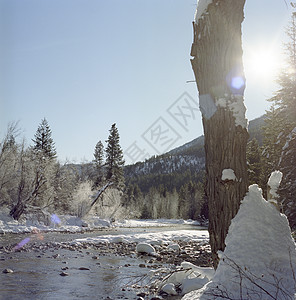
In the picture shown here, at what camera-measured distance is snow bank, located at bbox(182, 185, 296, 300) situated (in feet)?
8.63

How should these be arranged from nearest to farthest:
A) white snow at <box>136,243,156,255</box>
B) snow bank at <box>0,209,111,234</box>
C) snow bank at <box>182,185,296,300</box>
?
snow bank at <box>182,185,296,300</box> → white snow at <box>136,243,156,255</box> → snow bank at <box>0,209,111,234</box>

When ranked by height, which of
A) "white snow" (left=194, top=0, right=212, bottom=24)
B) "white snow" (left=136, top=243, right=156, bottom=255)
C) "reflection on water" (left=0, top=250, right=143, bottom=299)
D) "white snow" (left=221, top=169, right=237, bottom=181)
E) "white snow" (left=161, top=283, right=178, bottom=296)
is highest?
"white snow" (left=194, top=0, right=212, bottom=24)

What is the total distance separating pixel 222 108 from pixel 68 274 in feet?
23.7

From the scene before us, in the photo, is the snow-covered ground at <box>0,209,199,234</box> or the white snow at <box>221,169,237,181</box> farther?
the snow-covered ground at <box>0,209,199,234</box>

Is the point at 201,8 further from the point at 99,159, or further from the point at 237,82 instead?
the point at 99,159

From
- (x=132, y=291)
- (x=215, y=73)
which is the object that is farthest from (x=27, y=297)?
(x=215, y=73)

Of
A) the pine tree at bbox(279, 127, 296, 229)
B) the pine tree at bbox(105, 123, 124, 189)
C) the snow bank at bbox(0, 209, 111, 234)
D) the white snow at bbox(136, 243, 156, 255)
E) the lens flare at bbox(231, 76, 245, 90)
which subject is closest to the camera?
the lens flare at bbox(231, 76, 245, 90)

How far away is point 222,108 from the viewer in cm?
331

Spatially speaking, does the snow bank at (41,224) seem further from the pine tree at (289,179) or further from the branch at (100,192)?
the pine tree at (289,179)

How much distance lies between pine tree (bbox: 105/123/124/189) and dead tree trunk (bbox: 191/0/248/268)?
39622 mm

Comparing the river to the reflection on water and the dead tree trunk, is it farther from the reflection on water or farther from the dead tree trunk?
the dead tree trunk

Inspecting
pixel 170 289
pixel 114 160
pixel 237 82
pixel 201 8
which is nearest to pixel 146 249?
pixel 170 289

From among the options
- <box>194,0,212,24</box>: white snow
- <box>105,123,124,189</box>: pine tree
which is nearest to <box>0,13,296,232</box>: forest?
<box>105,123,124,189</box>: pine tree

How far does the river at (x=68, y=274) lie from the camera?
6504 millimetres
